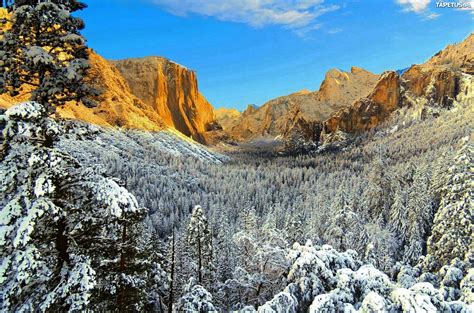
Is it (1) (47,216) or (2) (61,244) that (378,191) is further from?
(1) (47,216)

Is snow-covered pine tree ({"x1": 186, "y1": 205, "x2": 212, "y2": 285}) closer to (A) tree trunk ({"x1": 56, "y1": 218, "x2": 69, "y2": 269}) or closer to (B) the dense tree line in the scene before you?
(B) the dense tree line

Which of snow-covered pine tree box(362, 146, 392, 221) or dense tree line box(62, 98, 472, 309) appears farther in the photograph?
snow-covered pine tree box(362, 146, 392, 221)

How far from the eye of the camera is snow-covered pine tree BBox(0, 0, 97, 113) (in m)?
7.17

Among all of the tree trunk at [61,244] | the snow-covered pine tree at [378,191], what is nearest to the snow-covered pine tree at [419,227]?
the snow-covered pine tree at [378,191]

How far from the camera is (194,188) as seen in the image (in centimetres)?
13938

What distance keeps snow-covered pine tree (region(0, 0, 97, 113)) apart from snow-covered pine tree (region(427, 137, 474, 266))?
19118mm

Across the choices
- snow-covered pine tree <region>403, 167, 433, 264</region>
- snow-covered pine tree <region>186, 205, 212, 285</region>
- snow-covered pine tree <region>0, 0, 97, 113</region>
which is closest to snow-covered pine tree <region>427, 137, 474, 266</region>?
snow-covered pine tree <region>186, 205, 212, 285</region>

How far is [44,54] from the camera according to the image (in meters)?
7.11

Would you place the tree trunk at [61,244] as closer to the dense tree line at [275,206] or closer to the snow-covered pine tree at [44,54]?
the dense tree line at [275,206]

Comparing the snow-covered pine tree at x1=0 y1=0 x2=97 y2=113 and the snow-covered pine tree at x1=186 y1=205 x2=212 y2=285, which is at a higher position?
the snow-covered pine tree at x1=0 y1=0 x2=97 y2=113

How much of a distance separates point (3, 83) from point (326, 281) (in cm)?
845

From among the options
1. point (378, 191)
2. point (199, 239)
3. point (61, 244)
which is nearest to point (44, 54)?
point (61, 244)

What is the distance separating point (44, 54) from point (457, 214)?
66.9ft

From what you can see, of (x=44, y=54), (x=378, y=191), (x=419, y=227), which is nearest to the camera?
(x=44, y=54)
